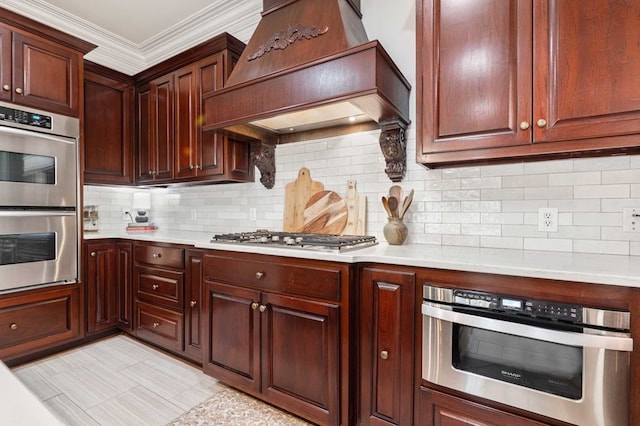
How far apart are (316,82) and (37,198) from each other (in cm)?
236

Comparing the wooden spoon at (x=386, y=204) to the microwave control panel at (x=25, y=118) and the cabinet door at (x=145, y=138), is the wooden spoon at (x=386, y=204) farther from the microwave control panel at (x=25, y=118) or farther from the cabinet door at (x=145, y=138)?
the microwave control panel at (x=25, y=118)

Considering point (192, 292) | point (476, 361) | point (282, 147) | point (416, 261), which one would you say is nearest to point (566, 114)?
point (416, 261)

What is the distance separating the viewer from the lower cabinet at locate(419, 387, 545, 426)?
1.23m

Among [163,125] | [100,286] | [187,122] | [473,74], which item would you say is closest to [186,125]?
[187,122]

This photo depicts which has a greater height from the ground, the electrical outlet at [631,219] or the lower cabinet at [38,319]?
the electrical outlet at [631,219]

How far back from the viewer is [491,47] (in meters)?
1.46

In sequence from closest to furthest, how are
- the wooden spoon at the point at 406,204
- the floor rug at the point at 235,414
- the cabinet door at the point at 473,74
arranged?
the cabinet door at the point at 473,74 → the floor rug at the point at 235,414 → the wooden spoon at the point at 406,204

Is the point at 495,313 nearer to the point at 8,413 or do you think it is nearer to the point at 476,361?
the point at 476,361

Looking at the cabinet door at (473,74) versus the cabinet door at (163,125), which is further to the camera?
the cabinet door at (163,125)

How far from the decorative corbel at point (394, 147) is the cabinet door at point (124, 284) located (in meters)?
2.35

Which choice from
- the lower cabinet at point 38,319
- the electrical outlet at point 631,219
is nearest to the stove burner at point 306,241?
the electrical outlet at point 631,219

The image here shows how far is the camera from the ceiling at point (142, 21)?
270 centimetres

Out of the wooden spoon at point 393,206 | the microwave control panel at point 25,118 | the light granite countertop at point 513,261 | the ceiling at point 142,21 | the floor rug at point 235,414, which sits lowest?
the floor rug at point 235,414

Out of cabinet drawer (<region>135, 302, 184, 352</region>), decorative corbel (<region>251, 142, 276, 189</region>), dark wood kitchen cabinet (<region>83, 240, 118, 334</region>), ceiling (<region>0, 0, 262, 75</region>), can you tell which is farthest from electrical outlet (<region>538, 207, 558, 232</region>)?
dark wood kitchen cabinet (<region>83, 240, 118, 334</region>)
